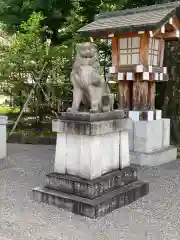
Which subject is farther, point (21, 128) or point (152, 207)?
point (21, 128)

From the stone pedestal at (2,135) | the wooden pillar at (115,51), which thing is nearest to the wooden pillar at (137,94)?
the wooden pillar at (115,51)

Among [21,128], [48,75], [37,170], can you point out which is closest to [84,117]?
[37,170]

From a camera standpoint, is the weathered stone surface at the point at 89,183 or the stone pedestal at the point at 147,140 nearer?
the weathered stone surface at the point at 89,183

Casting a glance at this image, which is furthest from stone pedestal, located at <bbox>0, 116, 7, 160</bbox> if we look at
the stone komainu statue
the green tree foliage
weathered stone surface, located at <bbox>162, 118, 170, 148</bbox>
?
weathered stone surface, located at <bbox>162, 118, 170, 148</bbox>

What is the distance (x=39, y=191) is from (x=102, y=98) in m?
1.81

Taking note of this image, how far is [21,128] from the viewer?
12.3m

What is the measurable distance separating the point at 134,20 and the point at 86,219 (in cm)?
521

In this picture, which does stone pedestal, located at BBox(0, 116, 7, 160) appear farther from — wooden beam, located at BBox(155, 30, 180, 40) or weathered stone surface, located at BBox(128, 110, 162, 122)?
wooden beam, located at BBox(155, 30, 180, 40)

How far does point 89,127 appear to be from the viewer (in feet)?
15.7

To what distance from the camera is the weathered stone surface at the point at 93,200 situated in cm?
467

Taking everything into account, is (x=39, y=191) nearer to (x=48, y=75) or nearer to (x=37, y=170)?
(x=37, y=170)

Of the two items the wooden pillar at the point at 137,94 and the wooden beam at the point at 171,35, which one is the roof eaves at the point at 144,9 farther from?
the wooden pillar at the point at 137,94

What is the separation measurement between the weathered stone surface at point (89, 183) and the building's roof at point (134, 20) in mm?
3657

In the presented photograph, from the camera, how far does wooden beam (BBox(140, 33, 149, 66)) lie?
25.6 ft
